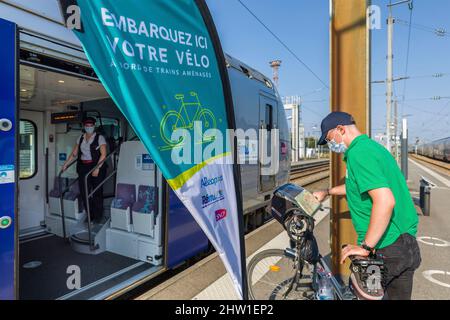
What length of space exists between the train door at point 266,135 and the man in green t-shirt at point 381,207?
370 centimetres

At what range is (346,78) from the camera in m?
3.62

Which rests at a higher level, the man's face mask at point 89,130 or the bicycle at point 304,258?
the man's face mask at point 89,130

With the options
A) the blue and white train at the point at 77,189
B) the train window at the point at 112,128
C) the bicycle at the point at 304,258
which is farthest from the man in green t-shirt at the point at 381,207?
the train window at the point at 112,128

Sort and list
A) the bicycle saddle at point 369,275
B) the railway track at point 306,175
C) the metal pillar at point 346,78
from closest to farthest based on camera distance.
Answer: the bicycle saddle at point 369,275, the metal pillar at point 346,78, the railway track at point 306,175

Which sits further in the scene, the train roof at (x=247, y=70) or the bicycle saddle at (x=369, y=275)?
the train roof at (x=247, y=70)

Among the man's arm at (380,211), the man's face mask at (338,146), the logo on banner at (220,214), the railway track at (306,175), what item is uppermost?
the man's face mask at (338,146)

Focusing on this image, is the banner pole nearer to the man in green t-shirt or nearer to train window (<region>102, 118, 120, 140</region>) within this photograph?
the man in green t-shirt

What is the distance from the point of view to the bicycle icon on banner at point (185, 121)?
2113 mm

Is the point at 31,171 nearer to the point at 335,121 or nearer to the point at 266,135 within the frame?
the point at 266,135

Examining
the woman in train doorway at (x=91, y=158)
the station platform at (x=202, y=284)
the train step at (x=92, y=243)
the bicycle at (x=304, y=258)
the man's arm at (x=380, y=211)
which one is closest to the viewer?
the man's arm at (x=380, y=211)

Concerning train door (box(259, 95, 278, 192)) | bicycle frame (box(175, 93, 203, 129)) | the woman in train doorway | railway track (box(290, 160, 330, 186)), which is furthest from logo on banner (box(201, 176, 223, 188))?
railway track (box(290, 160, 330, 186))

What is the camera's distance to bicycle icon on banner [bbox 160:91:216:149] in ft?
6.93

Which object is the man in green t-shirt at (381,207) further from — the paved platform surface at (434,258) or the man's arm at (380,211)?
the paved platform surface at (434,258)

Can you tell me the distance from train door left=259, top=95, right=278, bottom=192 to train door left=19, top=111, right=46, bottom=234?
168 inches
